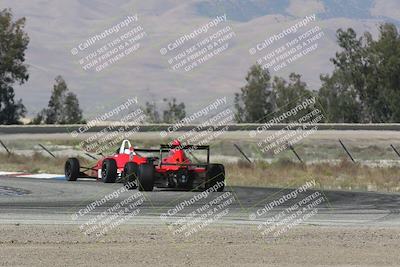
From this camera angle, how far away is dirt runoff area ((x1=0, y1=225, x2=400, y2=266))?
37.7 feet

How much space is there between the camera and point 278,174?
3191cm

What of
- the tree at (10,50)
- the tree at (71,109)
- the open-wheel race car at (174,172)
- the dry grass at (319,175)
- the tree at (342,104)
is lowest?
the tree at (342,104)

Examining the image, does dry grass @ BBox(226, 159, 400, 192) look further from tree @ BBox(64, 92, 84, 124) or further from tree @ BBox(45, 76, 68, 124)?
tree @ BBox(45, 76, 68, 124)

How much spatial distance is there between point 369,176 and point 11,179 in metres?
12.0

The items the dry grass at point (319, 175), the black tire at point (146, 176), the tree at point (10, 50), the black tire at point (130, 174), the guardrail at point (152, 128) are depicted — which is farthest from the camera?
the tree at point (10, 50)

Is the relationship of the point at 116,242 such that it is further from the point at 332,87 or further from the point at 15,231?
the point at 332,87

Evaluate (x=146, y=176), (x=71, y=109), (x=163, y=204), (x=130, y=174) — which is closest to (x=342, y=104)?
(x=71, y=109)

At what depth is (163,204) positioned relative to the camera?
19922 millimetres

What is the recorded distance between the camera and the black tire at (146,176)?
22.4m

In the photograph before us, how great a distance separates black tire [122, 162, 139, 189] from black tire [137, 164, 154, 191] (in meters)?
0.39

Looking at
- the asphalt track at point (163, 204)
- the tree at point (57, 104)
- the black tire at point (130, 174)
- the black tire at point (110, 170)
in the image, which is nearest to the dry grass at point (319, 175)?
the asphalt track at point (163, 204)

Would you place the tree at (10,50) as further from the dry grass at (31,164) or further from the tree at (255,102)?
the dry grass at (31,164)

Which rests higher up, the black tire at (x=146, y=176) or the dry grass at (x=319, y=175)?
the black tire at (x=146, y=176)

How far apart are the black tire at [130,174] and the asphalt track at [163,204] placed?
0.83 feet
